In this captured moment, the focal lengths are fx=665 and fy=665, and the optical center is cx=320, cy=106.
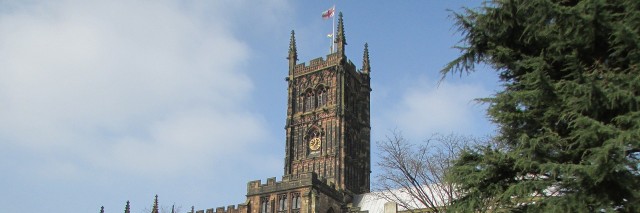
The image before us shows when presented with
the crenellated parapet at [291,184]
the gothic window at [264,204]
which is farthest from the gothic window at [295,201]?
the gothic window at [264,204]

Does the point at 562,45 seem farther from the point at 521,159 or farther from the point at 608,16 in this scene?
the point at 521,159

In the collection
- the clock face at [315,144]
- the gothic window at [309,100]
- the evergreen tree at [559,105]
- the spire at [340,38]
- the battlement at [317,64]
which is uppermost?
the spire at [340,38]

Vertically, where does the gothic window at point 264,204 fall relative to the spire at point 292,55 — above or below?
below

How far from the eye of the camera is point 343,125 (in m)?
54.6

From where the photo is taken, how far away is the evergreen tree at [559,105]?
10.2 meters

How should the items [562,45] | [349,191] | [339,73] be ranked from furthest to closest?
A: 1. [339,73]
2. [349,191]
3. [562,45]

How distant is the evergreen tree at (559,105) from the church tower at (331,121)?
131ft

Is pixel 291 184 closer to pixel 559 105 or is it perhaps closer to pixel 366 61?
pixel 366 61

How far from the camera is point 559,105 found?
1118cm

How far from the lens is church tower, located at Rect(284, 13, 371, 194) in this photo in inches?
2128

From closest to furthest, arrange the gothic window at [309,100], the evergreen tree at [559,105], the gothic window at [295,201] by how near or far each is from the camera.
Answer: the evergreen tree at [559,105], the gothic window at [295,201], the gothic window at [309,100]

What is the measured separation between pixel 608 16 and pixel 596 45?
845 mm

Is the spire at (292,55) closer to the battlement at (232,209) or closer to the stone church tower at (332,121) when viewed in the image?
the stone church tower at (332,121)

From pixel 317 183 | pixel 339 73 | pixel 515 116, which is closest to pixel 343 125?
pixel 339 73
